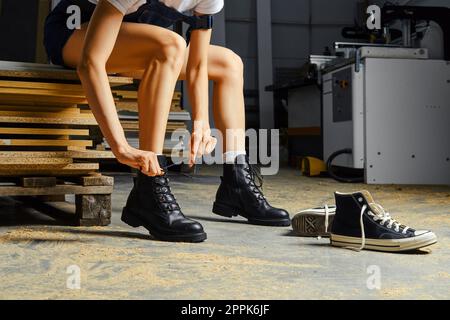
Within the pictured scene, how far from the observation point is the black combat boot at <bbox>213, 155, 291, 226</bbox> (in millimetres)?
2283

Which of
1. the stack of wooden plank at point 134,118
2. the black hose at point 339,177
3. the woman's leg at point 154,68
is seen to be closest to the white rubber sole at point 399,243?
the woman's leg at point 154,68

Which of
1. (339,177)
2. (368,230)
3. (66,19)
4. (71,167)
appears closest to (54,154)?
(71,167)

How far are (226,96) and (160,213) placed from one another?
591 millimetres

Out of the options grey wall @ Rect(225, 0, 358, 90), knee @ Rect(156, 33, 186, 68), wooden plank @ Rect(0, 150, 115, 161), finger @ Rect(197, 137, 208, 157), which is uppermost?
grey wall @ Rect(225, 0, 358, 90)

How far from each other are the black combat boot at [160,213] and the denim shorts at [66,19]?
51 cm

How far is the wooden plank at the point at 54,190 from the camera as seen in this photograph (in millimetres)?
2166

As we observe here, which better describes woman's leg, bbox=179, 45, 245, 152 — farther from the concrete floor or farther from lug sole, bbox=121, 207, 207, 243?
lug sole, bbox=121, 207, 207, 243

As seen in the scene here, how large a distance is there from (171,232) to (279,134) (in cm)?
541

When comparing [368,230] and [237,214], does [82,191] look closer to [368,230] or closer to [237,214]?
[237,214]

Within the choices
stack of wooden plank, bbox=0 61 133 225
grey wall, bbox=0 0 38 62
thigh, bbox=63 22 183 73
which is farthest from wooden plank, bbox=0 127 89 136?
grey wall, bbox=0 0 38 62

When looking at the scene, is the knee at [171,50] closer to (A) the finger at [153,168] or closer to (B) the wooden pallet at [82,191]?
(A) the finger at [153,168]

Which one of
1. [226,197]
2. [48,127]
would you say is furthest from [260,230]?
[48,127]

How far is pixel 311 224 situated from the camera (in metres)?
2.05
